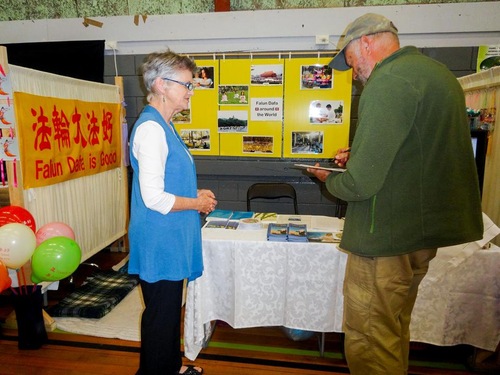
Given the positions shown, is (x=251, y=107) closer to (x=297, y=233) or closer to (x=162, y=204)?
(x=297, y=233)

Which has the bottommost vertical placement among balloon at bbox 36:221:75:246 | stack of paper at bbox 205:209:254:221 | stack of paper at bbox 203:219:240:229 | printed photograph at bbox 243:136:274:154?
balloon at bbox 36:221:75:246

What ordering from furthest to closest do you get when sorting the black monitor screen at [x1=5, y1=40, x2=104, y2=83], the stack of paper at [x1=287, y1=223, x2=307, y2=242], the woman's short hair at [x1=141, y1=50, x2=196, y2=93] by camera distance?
the black monitor screen at [x1=5, y1=40, x2=104, y2=83], the stack of paper at [x1=287, y1=223, x2=307, y2=242], the woman's short hair at [x1=141, y1=50, x2=196, y2=93]

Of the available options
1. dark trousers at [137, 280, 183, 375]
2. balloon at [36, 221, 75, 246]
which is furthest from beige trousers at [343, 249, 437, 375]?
balloon at [36, 221, 75, 246]

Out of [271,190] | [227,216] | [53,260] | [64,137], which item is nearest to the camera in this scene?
[53,260]

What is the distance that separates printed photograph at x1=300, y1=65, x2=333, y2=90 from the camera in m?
3.29

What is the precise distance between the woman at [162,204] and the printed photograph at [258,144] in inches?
75.9

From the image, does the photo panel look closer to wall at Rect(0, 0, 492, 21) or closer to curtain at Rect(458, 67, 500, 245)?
wall at Rect(0, 0, 492, 21)

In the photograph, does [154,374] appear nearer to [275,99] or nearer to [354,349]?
[354,349]

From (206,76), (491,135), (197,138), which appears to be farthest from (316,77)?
(491,135)

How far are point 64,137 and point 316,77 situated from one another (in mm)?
2192

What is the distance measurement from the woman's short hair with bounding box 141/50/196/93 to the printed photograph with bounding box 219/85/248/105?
1.98 metres

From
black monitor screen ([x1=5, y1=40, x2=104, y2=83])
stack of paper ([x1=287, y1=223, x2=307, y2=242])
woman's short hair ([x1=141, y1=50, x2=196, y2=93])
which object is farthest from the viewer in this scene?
Result: black monitor screen ([x1=5, y1=40, x2=104, y2=83])

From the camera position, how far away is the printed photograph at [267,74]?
3346 millimetres

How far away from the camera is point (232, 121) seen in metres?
3.48
